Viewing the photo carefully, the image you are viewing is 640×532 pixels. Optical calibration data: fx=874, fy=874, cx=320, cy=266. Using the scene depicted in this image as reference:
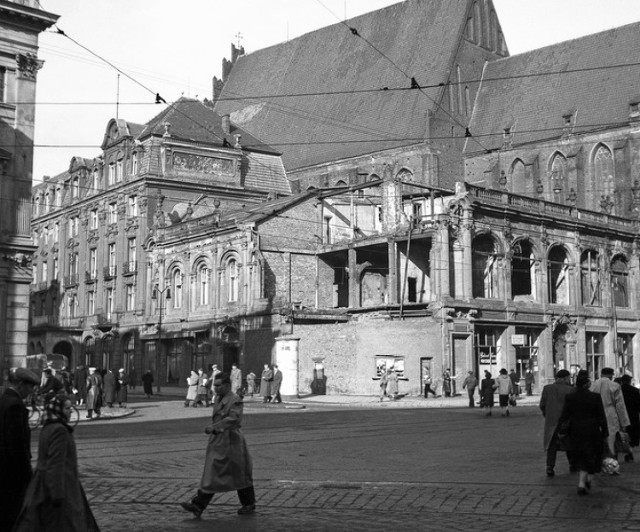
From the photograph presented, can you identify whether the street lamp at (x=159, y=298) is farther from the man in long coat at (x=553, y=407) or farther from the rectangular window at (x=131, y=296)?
the man in long coat at (x=553, y=407)

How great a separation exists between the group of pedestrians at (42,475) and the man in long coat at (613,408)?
28.8 ft

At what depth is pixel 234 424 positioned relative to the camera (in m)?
9.59

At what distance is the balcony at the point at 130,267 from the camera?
55875 millimetres

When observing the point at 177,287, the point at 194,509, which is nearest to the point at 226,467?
the point at 194,509

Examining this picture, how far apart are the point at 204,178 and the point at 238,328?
1545cm

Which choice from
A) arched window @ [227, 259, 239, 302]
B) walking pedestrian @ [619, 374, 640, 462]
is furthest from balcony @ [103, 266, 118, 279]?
walking pedestrian @ [619, 374, 640, 462]

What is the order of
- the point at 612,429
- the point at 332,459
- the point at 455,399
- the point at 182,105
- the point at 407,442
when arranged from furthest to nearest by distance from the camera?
the point at 182,105, the point at 455,399, the point at 407,442, the point at 332,459, the point at 612,429

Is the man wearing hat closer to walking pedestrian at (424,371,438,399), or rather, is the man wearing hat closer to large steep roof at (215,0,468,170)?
walking pedestrian at (424,371,438,399)

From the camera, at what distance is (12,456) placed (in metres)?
6.50

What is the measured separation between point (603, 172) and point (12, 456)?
5351 centimetres

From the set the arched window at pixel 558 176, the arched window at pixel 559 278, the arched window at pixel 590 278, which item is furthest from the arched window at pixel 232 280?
the arched window at pixel 558 176

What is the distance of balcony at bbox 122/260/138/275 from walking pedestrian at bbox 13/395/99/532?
165 ft

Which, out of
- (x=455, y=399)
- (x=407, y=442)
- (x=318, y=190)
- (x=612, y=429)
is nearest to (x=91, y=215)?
(x=318, y=190)

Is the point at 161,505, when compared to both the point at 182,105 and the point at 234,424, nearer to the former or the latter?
the point at 234,424
